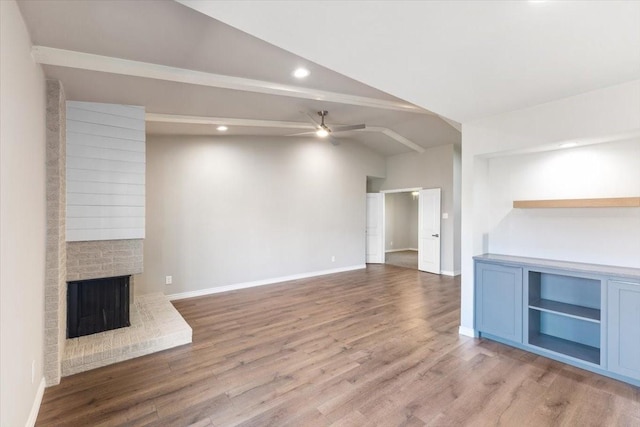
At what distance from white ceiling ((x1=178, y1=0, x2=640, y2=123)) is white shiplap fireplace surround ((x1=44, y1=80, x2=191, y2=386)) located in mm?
2296

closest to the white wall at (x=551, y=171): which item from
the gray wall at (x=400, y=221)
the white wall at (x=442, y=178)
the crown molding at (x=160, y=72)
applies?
the crown molding at (x=160, y=72)

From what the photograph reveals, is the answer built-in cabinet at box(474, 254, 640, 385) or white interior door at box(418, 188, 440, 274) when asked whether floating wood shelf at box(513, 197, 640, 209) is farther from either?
white interior door at box(418, 188, 440, 274)

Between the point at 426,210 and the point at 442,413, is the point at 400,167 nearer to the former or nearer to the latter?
the point at 426,210

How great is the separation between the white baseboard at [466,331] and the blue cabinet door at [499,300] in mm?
73

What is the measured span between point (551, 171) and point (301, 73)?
295cm

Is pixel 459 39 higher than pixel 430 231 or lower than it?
higher

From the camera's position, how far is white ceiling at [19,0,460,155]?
6.45 ft

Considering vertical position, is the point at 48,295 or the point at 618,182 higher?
the point at 618,182

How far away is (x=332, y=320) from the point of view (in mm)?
4184

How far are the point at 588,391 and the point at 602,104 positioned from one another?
2.46 metres

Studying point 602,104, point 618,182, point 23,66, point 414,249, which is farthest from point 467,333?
point 414,249

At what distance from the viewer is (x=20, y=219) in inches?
74.2

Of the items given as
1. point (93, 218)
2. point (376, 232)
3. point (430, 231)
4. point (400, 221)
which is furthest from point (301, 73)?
point (400, 221)

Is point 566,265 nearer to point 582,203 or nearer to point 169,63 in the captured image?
point 582,203
